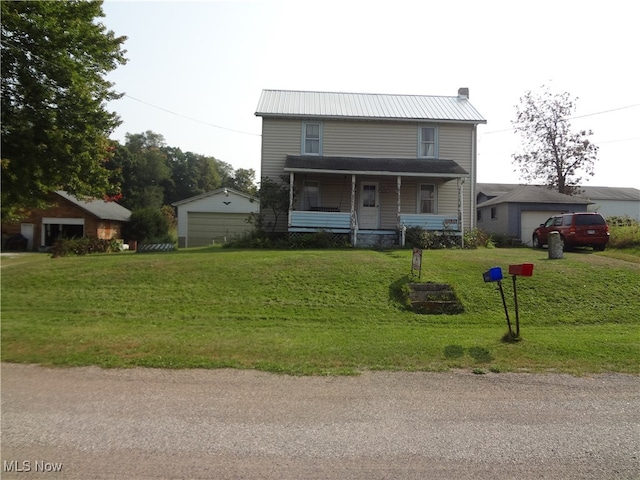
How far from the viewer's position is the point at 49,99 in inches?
520

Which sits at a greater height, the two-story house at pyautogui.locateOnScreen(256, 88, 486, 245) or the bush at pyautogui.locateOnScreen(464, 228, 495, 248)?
the two-story house at pyautogui.locateOnScreen(256, 88, 486, 245)

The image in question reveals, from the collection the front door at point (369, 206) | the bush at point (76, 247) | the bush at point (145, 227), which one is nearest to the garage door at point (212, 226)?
the bush at point (76, 247)

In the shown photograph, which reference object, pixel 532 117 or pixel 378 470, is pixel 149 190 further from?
pixel 378 470

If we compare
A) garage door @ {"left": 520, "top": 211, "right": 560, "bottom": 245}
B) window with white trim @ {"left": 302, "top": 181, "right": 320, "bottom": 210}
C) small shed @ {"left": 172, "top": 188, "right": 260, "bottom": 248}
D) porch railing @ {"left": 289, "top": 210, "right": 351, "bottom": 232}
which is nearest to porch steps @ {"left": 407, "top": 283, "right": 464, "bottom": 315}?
porch railing @ {"left": 289, "top": 210, "right": 351, "bottom": 232}

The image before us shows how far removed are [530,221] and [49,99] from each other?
79.0ft

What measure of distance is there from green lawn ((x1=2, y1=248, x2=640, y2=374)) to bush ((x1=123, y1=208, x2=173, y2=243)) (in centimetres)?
2026

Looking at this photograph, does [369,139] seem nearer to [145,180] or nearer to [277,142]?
[277,142]

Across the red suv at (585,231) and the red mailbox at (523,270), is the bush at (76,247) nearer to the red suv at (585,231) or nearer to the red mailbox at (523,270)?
the red mailbox at (523,270)

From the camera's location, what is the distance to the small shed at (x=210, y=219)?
2778cm

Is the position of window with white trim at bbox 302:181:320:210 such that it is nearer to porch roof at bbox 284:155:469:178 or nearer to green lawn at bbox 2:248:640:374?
porch roof at bbox 284:155:469:178

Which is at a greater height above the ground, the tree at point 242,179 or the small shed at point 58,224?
the tree at point 242,179

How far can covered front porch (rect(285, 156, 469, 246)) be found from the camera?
60.2ft

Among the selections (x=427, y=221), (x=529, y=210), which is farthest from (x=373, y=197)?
(x=529, y=210)
